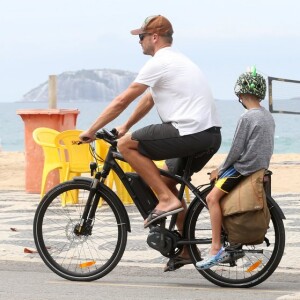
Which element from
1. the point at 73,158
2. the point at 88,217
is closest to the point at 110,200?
the point at 88,217

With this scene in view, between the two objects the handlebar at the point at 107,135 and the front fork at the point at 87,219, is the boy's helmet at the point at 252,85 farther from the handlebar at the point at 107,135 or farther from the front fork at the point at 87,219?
the front fork at the point at 87,219

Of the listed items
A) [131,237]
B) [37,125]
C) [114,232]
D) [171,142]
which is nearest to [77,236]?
[114,232]

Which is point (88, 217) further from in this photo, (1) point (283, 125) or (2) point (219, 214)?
(1) point (283, 125)

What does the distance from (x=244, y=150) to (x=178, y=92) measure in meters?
0.61

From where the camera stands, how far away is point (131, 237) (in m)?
11.5

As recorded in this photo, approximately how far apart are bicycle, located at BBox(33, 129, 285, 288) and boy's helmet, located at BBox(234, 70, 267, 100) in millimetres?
571

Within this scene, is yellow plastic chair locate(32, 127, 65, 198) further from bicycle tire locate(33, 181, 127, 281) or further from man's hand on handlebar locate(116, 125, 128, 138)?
man's hand on handlebar locate(116, 125, 128, 138)

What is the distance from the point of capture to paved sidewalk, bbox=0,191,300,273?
9867mm

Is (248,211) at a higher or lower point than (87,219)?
higher

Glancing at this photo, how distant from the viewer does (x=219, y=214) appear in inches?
326

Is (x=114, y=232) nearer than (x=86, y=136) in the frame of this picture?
No

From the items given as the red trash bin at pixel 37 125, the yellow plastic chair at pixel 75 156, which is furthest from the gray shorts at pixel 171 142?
the red trash bin at pixel 37 125

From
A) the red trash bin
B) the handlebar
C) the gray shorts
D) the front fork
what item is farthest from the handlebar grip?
the red trash bin

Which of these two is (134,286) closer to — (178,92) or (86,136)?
(86,136)
